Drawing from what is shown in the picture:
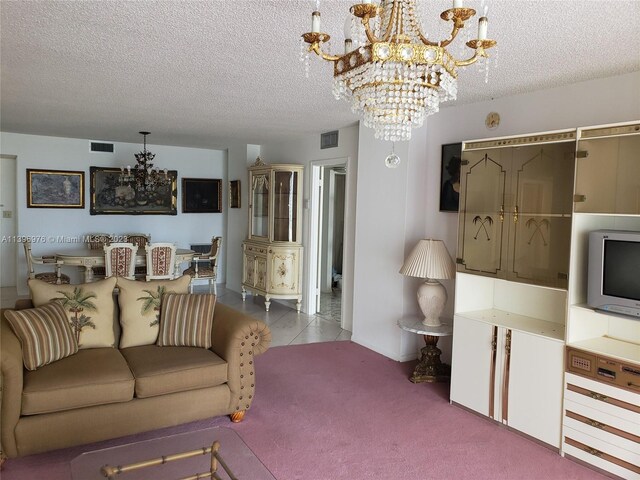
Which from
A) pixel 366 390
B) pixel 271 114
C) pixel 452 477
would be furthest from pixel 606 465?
pixel 271 114

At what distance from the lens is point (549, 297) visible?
3598mm

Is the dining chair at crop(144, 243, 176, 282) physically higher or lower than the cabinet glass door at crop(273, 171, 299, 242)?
lower

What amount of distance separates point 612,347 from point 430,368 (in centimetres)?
155

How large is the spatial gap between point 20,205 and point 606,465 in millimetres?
7461

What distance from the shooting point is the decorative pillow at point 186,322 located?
3.56 meters

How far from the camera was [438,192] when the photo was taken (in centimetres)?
460

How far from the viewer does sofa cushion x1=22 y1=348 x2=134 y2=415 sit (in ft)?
9.03

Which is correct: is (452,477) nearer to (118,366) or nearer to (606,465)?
(606,465)

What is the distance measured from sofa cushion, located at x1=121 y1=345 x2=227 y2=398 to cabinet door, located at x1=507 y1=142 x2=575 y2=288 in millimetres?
2110

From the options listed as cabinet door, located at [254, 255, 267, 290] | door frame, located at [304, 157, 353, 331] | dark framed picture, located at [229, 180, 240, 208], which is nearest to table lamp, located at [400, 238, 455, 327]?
door frame, located at [304, 157, 353, 331]

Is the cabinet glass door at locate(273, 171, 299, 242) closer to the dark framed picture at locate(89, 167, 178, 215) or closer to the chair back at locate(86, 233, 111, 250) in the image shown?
the dark framed picture at locate(89, 167, 178, 215)

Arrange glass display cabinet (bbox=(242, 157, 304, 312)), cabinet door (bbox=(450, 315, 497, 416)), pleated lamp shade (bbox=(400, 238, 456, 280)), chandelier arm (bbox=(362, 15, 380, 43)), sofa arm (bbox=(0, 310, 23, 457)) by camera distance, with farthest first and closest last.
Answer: glass display cabinet (bbox=(242, 157, 304, 312)), pleated lamp shade (bbox=(400, 238, 456, 280)), cabinet door (bbox=(450, 315, 497, 416)), sofa arm (bbox=(0, 310, 23, 457)), chandelier arm (bbox=(362, 15, 380, 43))

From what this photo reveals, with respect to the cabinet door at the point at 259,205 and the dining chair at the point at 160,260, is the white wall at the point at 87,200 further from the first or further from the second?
the dining chair at the point at 160,260

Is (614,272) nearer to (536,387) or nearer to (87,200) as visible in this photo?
(536,387)
